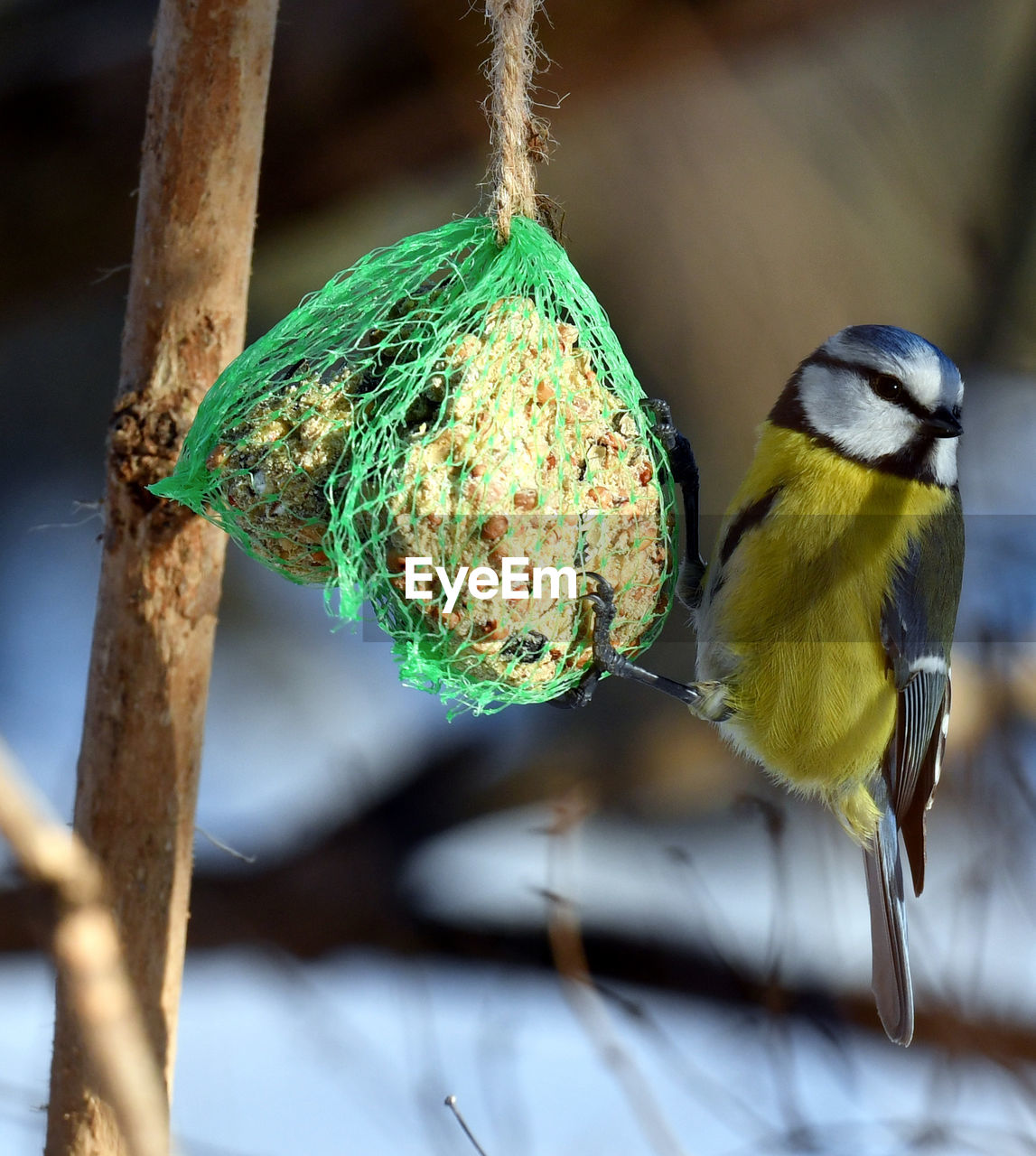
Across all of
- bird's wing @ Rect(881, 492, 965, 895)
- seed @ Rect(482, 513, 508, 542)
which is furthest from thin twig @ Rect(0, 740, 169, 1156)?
bird's wing @ Rect(881, 492, 965, 895)

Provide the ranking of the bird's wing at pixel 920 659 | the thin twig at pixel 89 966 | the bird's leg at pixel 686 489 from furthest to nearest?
the bird's wing at pixel 920 659
the bird's leg at pixel 686 489
the thin twig at pixel 89 966

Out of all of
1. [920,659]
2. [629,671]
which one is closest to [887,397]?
[920,659]

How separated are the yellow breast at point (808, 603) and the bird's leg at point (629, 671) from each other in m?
0.02

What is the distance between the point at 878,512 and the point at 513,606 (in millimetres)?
677

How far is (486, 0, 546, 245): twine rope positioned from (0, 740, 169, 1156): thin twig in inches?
29.2

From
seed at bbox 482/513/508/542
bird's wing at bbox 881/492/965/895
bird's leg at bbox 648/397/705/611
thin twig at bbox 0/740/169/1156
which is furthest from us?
bird's wing at bbox 881/492/965/895

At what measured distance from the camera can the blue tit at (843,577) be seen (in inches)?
59.8

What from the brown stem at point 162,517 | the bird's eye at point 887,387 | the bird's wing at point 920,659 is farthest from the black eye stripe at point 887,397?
the brown stem at point 162,517

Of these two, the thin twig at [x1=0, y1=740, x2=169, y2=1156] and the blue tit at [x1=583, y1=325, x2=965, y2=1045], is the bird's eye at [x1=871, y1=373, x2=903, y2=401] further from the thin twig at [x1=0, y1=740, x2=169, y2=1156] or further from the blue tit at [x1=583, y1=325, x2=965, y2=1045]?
the thin twig at [x1=0, y1=740, x2=169, y2=1156]

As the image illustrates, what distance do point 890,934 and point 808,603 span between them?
564mm

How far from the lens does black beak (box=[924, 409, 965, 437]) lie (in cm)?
146

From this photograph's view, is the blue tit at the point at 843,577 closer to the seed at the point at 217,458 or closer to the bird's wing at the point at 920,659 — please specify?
the bird's wing at the point at 920,659

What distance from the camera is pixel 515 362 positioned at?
1.16 metres

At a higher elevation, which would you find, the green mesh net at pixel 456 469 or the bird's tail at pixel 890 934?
the green mesh net at pixel 456 469
